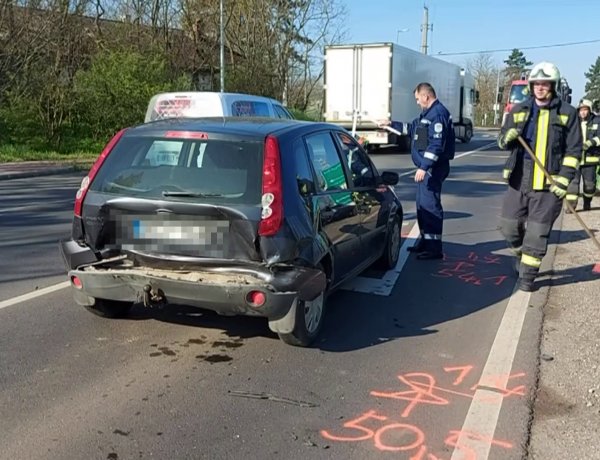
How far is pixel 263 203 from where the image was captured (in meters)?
4.16

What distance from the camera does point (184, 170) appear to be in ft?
14.4

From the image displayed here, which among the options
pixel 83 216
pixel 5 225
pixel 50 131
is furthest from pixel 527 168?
pixel 50 131

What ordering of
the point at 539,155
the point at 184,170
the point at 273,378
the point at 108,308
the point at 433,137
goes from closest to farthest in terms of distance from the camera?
the point at 273,378 < the point at 184,170 < the point at 108,308 < the point at 539,155 < the point at 433,137

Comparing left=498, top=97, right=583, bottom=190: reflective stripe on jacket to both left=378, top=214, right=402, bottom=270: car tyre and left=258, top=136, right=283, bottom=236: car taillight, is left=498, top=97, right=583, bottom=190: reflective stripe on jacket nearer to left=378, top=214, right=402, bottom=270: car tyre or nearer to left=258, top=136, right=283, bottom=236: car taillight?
left=378, top=214, right=402, bottom=270: car tyre

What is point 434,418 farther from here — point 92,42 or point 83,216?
point 92,42

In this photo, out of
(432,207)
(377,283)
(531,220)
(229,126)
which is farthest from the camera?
(432,207)

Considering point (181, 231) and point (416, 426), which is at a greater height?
point (181, 231)

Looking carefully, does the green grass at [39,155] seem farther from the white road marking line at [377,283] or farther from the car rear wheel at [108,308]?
the car rear wheel at [108,308]

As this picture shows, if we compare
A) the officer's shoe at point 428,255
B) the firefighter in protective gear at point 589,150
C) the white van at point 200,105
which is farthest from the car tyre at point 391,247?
the white van at point 200,105

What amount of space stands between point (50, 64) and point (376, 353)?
20.8 m

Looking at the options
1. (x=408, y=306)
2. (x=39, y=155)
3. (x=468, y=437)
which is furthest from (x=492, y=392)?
(x=39, y=155)

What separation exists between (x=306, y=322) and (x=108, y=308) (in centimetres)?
162

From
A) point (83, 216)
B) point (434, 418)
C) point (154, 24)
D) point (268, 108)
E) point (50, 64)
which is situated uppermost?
point (154, 24)

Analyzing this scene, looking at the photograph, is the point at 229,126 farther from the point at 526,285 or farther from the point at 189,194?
the point at 526,285
